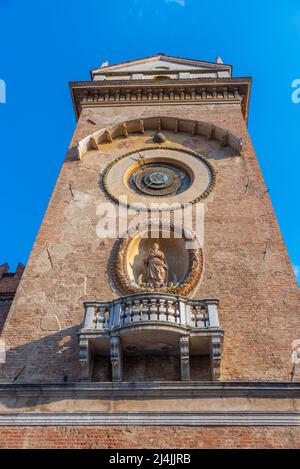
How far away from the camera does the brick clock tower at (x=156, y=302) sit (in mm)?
9656

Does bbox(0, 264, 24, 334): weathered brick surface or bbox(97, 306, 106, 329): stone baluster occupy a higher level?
bbox(0, 264, 24, 334): weathered brick surface

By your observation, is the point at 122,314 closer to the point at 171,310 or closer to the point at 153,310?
the point at 153,310

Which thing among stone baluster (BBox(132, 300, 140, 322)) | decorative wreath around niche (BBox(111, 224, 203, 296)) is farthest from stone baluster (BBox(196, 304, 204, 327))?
stone baluster (BBox(132, 300, 140, 322))

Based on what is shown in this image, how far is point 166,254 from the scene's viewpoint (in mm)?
14844

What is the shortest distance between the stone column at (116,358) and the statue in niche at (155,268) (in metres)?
2.53

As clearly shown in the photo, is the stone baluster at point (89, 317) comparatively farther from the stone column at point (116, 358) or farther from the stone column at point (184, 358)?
the stone column at point (184, 358)

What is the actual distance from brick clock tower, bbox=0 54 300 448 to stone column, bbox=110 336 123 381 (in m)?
0.03

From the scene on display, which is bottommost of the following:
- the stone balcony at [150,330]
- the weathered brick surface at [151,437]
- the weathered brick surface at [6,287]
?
the weathered brick surface at [151,437]

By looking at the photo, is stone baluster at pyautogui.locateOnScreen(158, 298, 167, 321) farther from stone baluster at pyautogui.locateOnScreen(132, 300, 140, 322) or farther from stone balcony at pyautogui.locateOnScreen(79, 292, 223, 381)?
stone baluster at pyautogui.locateOnScreen(132, 300, 140, 322)

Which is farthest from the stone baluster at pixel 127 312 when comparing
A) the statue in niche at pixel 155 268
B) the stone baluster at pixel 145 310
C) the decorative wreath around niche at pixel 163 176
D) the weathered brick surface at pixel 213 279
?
the decorative wreath around niche at pixel 163 176

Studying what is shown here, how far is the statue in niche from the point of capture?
1304 centimetres

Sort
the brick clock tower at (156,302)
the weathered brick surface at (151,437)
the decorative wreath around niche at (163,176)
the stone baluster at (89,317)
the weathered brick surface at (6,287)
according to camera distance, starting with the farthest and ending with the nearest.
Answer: the decorative wreath around niche at (163,176) < the weathered brick surface at (6,287) < the stone baluster at (89,317) < the brick clock tower at (156,302) < the weathered brick surface at (151,437)

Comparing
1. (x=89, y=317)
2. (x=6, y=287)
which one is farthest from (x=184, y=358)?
(x=6, y=287)

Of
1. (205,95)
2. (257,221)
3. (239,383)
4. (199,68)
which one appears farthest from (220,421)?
(199,68)
